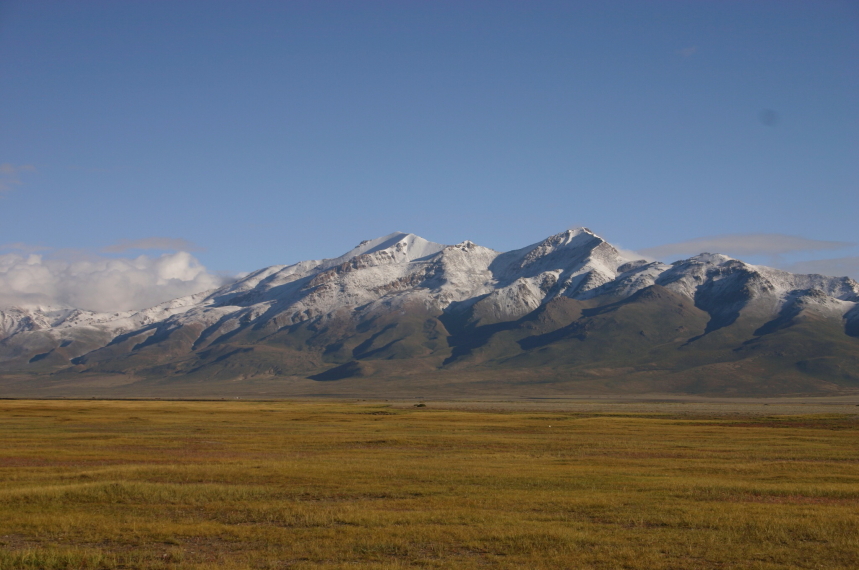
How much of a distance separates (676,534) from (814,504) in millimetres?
10936

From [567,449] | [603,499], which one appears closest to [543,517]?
[603,499]

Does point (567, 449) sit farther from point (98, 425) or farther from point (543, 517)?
point (98, 425)

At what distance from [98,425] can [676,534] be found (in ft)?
266

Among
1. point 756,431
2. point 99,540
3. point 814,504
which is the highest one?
point 99,540

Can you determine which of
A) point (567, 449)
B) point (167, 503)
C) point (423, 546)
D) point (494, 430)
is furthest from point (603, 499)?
point (494, 430)

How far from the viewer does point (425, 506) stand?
110ft

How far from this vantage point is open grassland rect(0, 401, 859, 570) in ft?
81.5

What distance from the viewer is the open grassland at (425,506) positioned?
81.5 ft

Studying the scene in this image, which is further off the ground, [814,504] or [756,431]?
[814,504]

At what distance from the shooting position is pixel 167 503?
34219 millimetres

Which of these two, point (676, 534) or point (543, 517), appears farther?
point (543, 517)

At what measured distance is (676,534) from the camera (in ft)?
91.1

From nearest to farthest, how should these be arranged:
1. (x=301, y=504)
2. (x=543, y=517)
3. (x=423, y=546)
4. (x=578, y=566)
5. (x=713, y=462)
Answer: (x=578, y=566) → (x=423, y=546) → (x=543, y=517) → (x=301, y=504) → (x=713, y=462)

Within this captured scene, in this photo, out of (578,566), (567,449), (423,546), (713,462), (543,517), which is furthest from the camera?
(567,449)
